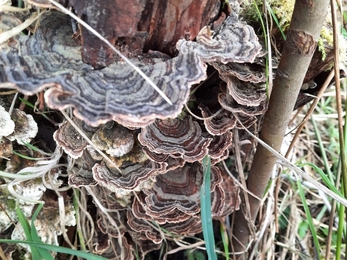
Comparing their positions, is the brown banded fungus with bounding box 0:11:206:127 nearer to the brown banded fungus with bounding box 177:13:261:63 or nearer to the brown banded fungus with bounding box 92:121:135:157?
the brown banded fungus with bounding box 177:13:261:63

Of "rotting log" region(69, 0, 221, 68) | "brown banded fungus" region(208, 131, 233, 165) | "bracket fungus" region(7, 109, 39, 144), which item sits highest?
"rotting log" region(69, 0, 221, 68)

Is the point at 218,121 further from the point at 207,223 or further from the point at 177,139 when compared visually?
the point at 207,223

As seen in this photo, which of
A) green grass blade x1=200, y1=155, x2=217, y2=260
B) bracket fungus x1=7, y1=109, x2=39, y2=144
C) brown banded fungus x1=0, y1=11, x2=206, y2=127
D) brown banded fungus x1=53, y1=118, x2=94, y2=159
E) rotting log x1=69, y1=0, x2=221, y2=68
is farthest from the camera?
bracket fungus x1=7, y1=109, x2=39, y2=144

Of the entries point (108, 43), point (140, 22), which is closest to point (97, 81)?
point (108, 43)

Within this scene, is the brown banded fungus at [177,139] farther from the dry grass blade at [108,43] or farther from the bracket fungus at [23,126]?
the bracket fungus at [23,126]

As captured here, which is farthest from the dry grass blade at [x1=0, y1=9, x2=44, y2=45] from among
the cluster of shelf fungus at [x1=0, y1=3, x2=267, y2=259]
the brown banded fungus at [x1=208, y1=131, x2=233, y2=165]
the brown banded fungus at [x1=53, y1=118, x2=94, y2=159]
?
the brown banded fungus at [x1=208, y1=131, x2=233, y2=165]

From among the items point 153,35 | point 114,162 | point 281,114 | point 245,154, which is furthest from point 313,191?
point 153,35

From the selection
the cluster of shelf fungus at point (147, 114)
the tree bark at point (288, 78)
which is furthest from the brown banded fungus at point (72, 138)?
the tree bark at point (288, 78)

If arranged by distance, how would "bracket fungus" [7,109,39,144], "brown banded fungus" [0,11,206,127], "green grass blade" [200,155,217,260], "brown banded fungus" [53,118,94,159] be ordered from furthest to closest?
"bracket fungus" [7,109,39,144] < "brown banded fungus" [53,118,94,159] < "green grass blade" [200,155,217,260] < "brown banded fungus" [0,11,206,127]
